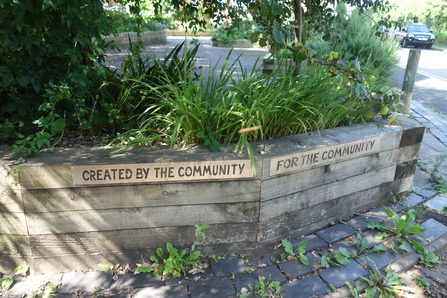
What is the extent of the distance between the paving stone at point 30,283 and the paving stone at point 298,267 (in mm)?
1551

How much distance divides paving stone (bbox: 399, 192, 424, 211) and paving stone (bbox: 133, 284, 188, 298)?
2258 millimetres

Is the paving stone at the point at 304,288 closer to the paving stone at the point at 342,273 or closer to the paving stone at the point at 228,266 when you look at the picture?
the paving stone at the point at 342,273

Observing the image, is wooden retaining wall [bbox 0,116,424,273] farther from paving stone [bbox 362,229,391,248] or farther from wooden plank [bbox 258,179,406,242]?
paving stone [bbox 362,229,391,248]

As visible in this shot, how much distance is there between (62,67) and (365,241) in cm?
264

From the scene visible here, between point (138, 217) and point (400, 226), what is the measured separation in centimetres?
207

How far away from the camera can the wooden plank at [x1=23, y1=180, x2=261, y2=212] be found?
218 centimetres

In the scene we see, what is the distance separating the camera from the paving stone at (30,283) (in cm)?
222

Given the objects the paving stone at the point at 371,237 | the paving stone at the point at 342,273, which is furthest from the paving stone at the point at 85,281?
the paving stone at the point at 371,237

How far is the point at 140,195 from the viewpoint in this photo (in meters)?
2.26

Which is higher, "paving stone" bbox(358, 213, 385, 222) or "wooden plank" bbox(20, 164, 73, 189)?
"wooden plank" bbox(20, 164, 73, 189)

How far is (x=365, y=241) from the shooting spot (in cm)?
264

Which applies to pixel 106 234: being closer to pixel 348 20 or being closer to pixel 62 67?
pixel 62 67

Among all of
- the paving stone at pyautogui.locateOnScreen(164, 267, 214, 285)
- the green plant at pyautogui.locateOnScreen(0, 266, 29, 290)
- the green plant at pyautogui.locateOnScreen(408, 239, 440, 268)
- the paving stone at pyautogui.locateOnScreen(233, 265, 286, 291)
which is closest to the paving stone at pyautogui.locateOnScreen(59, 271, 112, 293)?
the green plant at pyautogui.locateOnScreen(0, 266, 29, 290)

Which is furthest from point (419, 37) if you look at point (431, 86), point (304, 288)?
point (304, 288)
